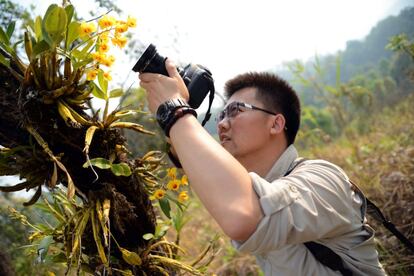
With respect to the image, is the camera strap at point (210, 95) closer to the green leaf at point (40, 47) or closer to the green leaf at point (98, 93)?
the green leaf at point (98, 93)

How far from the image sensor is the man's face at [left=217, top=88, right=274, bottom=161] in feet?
5.16

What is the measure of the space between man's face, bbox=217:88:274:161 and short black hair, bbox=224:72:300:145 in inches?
3.4

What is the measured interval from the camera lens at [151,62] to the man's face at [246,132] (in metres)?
0.58

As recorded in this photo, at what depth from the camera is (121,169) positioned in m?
1.14

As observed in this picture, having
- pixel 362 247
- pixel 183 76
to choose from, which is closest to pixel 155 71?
pixel 183 76

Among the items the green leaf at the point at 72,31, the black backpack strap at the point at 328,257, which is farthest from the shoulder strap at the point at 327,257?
the green leaf at the point at 72,31

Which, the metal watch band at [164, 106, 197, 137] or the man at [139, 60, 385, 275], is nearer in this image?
the man at [139, 60, 385, 275]

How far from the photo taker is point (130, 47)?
6.87 metres

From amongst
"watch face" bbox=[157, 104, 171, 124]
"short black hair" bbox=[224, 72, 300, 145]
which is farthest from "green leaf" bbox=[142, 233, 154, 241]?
"short black hair" bbox=[224, 72, 300, 145]

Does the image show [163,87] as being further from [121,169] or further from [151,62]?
[121,169]

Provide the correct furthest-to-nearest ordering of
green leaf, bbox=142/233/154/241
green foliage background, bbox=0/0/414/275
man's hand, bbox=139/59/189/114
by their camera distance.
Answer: green foliage background, bbox=0/0/414/275
green leaf, bbox=142/233/154/241
man's hand, bbox=139/59/189/114

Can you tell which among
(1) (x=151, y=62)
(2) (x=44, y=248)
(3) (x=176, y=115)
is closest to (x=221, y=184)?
(3) (x=176, y=115)

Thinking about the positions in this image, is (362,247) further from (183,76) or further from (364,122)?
(364,122)

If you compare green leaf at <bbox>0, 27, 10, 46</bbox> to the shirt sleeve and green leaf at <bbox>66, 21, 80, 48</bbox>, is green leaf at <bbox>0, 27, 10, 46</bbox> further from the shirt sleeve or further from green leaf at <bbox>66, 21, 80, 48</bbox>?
the shirt sleeve
